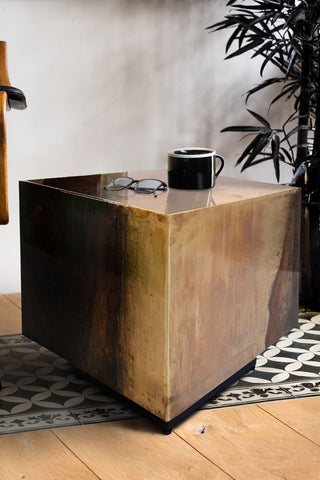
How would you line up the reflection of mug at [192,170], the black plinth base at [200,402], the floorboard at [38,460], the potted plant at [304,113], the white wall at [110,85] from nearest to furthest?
the floorboard at [38,460], the black plinth base at [200,402], the reflection of mug at [192,170], the potted plant at [304,113], the white wall at [110,85]

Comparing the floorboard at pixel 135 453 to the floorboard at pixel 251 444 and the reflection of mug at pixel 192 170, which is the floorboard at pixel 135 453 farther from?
the reflection of mug at pixel 192 170

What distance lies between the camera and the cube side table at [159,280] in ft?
3.96

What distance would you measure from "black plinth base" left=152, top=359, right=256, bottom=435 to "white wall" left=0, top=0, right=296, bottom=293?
1110mm

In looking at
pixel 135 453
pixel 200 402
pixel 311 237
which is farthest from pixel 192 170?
pixel 311 237

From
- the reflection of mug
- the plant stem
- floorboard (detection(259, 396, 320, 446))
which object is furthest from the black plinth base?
the plant stem

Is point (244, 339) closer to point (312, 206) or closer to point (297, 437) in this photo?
point (297, 437)

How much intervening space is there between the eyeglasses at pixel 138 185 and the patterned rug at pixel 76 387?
53cm

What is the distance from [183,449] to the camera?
1.25m

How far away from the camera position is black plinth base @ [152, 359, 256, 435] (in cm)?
130

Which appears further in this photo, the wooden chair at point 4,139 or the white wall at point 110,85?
the white wall at point 110,85

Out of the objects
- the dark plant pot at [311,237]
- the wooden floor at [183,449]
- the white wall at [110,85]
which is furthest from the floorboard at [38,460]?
the dark plant pot at [311,237]

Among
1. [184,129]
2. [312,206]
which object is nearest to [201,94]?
[184,129]

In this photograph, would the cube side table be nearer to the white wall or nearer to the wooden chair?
the wooden chair

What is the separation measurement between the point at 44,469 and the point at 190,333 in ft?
1.36
